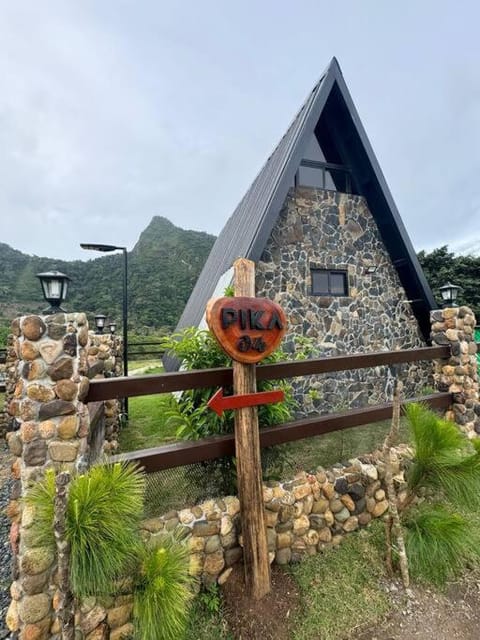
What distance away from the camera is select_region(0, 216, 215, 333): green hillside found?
72.2ft

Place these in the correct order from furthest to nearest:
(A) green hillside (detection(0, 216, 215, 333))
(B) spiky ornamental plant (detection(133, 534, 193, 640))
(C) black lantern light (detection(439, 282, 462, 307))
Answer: (A) green hillside (detection(0, 216, 215, 333))
(C) black lantern light (detection(439, 282, 462, 307))
(B) spiky ornamental plant (detection(133, 534, 193, 640))

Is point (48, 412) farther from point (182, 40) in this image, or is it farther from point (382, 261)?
point (182, 40)

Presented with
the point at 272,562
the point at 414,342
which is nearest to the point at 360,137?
the point at 414,342

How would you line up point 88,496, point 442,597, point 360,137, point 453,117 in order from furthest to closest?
point 453,117 < point 360,137 < point 442,597 < point 88,496

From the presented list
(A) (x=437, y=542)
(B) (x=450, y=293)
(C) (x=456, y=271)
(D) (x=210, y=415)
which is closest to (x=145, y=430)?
(D) (x=210, y=415)

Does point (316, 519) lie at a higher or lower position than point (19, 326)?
lower

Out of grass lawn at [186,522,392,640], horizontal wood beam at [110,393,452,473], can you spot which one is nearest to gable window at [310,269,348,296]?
horizontal wood beam at [110,393,452,473]

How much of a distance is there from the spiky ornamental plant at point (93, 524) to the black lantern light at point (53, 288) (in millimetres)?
1011

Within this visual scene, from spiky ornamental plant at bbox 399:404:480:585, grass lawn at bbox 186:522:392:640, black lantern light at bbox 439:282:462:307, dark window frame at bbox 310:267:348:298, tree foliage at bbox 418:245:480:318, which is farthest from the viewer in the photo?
tree foliage at bbox 418:245:480:318

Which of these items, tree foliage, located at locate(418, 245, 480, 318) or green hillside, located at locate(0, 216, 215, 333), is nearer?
tree foliage, located at locate(418, 245, 480, 318)

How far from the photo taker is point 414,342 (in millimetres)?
6707

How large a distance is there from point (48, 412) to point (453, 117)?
585 inches

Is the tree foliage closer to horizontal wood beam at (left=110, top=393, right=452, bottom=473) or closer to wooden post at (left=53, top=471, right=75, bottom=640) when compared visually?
horizontal wood beam at (left=110, top=393, right=452, bottom=473)

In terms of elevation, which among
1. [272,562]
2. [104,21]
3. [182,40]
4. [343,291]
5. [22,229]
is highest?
[22,229]
